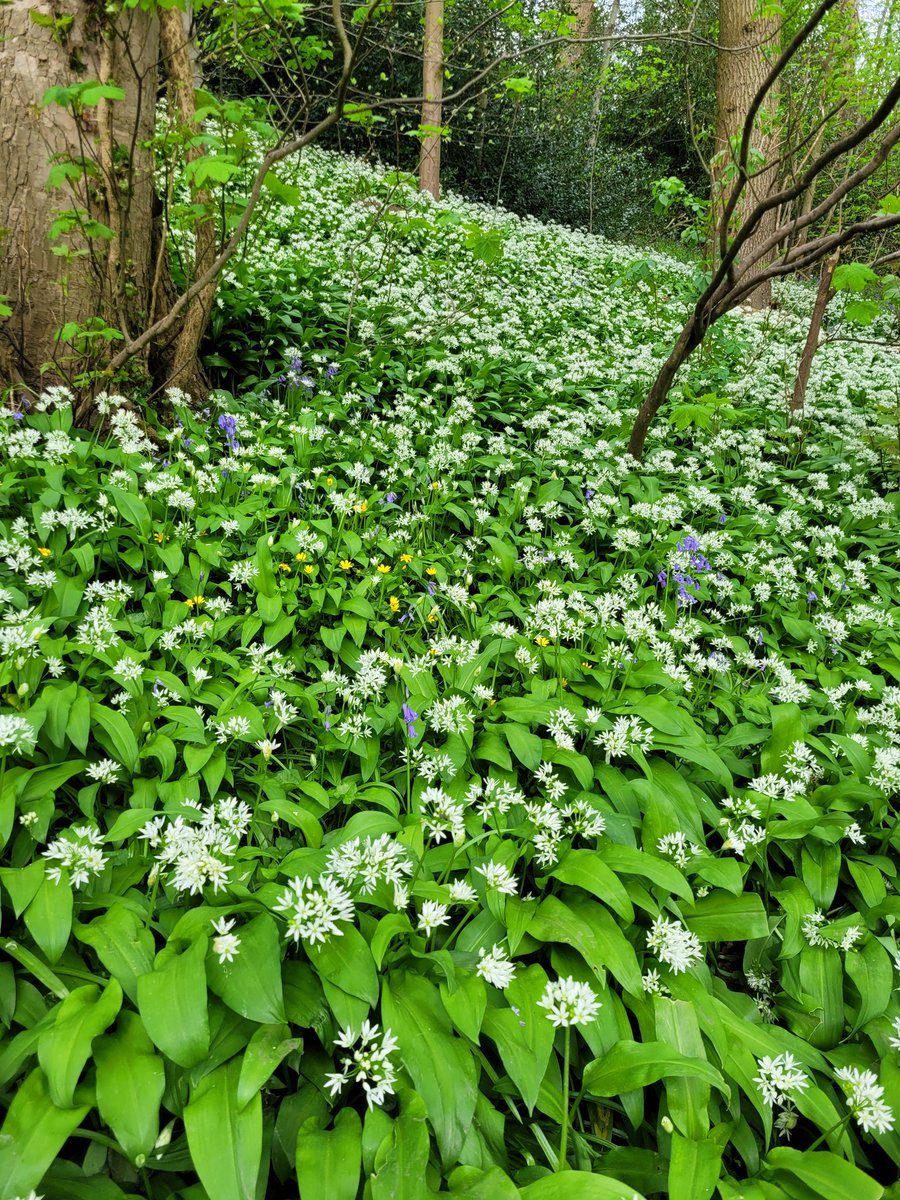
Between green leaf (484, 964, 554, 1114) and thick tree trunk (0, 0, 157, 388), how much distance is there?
125 inches

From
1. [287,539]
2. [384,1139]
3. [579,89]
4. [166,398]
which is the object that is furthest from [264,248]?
[579,89]

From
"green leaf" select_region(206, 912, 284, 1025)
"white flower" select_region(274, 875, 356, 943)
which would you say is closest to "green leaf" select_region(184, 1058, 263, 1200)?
"green leaf" select_region(206, 912, 284, 1025)

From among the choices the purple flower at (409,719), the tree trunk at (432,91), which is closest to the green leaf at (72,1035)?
the purple flower at (409,719)

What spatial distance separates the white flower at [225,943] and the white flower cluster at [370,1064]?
0.86 feet

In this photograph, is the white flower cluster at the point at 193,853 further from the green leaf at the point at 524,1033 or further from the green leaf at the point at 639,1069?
the green leaf at the point at 639,1069

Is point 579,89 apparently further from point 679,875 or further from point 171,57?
point 679,875

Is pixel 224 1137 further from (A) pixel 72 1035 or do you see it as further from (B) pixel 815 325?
(B) pixel 815 325

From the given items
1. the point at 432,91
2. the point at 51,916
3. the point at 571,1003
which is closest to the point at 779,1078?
the point at 571,1003

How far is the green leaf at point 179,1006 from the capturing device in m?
1.22

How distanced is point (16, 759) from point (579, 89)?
16.7 m

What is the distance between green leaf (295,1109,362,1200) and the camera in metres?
1.16

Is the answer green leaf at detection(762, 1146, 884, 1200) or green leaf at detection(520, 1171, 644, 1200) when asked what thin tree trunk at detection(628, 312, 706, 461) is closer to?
green leaf at detection(762, 1146, 884, 1200)

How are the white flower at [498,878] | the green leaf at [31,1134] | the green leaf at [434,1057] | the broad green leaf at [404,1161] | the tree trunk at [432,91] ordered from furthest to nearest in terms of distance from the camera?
the tree trunk at [432,91], the white flower at [498,878], the green leaf at [434,1057], the broad green leaf at [404,1161], the green leaf at [31,1134]

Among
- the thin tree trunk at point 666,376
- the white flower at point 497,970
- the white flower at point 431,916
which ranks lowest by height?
the white flower at point 497,970
